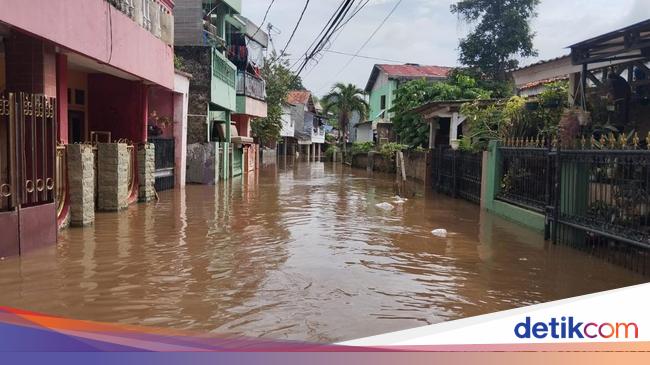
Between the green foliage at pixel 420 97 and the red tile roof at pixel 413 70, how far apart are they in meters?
13.8

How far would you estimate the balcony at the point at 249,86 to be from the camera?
29297 mm

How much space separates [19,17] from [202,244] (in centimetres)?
428

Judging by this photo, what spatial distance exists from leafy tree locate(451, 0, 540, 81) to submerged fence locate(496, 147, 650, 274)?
24418 millimetres

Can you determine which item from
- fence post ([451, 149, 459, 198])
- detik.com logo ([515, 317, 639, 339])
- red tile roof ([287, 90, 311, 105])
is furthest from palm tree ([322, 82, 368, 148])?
detik.com logo ([515, 317, 639, 339])

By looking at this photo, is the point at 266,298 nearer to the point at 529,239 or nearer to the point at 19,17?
the point at 19,17

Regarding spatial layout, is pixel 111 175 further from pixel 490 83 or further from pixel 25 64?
pixel 490 83

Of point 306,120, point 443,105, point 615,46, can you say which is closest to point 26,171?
point 615,46

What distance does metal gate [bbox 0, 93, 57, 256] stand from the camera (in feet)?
25.9

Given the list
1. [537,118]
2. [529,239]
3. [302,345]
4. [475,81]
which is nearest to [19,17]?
[302,345]

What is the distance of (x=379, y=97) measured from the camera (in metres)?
53.8

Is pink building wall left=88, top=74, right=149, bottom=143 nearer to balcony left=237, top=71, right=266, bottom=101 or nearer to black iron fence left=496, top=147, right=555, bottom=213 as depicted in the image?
black iron fence left=496, top=147, right=555, bottom=213

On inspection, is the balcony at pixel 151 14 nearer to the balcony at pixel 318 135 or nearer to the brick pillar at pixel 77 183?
the brick pillar at pixel 77 183

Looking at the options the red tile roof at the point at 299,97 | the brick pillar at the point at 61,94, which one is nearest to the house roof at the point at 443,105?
the brick pillar at the point at 61,94

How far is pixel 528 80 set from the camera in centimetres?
1462
